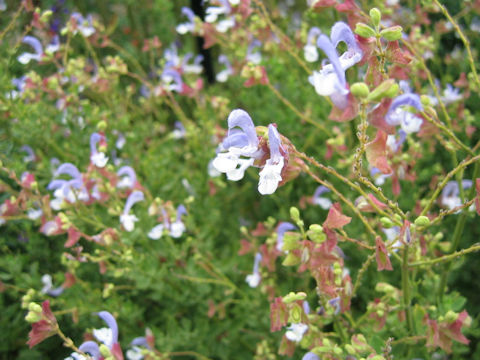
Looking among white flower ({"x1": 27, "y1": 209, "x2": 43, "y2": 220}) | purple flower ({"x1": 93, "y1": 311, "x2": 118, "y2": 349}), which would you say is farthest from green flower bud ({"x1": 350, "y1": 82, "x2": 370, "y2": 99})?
white flower ({"x1": 27, "y1": 209, "x2": 43, "y2": 220})

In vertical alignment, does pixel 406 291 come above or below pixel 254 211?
above

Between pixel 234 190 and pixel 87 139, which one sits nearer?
pixel 87 139

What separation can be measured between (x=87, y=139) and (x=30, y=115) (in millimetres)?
215

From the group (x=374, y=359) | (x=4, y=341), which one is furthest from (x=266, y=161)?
(x=4, y=341)

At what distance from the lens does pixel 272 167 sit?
736 millimetres

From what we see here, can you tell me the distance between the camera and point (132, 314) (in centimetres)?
145

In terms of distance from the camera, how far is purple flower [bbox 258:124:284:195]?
0.71 metres

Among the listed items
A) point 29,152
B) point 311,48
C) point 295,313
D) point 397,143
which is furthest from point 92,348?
point 311,48

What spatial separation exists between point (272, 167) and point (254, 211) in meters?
1.36

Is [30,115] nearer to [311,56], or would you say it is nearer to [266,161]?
[311,56]

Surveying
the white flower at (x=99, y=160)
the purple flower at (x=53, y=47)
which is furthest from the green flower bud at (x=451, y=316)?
the purple flower at (x=53, y=47)

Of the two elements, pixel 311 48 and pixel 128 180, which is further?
pixel 311 48

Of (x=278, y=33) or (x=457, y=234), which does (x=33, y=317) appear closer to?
(x=457, y=234)

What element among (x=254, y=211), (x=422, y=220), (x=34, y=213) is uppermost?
(x=422, y=220)
